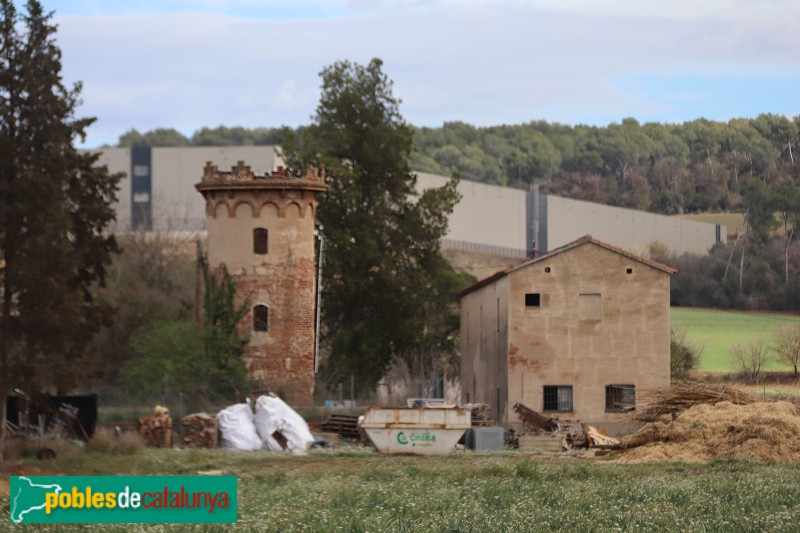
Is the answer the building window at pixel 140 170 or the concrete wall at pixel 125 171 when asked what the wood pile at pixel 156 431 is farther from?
the building window at pixel 140 170

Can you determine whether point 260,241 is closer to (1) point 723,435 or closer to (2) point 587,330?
(2) point 587,330

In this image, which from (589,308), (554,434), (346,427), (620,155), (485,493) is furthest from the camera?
(620,155)

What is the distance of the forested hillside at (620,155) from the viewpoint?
107 meters

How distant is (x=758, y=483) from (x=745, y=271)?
65.6 metres

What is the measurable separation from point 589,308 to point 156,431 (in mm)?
16981

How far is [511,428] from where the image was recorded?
4716 centimetres

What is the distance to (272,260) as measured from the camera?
51406 millimetres

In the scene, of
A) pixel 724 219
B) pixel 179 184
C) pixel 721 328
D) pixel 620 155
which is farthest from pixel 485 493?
pixel 620 155

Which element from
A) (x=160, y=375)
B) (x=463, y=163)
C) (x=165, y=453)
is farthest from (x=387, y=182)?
(x=463, y=163)

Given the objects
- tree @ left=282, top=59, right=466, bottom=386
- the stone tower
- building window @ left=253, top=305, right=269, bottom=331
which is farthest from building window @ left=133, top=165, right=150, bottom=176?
building window @ left=253, top=305, right=269, bottom=331

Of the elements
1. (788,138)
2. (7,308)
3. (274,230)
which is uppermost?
(788,138)

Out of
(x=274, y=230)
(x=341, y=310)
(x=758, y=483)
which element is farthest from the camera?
(x=341, y=310)

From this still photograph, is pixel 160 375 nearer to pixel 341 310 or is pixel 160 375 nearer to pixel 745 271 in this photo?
pixel 341 310

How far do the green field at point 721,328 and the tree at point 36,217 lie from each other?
3886 cm
